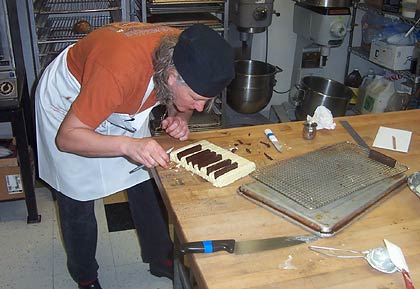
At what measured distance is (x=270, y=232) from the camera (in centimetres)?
102

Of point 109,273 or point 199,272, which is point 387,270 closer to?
point 199,272

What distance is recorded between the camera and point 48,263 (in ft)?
6.70

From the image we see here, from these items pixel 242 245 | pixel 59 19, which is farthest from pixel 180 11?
pixel 242 245

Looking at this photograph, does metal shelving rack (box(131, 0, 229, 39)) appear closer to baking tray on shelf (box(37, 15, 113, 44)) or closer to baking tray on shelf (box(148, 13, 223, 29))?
baking tray on shelf (box(148, 13, 223, 29))

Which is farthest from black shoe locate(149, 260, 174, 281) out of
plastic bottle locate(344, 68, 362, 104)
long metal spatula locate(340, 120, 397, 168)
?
plastic bottle locate(344, 68, 362, 104)

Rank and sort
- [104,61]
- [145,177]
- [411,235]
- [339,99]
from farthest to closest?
[339,99] < [145,177] < [104,61] < [411,235]

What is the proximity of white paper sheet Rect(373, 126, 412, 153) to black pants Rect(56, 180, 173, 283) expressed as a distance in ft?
2.80

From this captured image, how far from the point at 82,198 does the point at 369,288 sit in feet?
3.53

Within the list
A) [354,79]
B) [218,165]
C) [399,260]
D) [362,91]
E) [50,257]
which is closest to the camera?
[399,260]

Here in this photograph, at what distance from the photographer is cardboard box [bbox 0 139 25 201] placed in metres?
2.27

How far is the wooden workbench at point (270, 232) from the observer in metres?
0.89

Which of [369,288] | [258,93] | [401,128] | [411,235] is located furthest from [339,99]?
[369,288]

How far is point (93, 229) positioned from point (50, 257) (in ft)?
1.64

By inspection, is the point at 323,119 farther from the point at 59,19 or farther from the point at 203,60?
the point at 59,19
